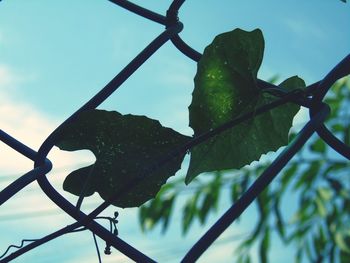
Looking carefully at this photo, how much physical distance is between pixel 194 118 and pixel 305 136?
7cm

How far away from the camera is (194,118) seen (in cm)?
37

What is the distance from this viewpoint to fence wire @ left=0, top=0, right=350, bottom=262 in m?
0.29

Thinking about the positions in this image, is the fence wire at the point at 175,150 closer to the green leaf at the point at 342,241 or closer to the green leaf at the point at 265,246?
the green leaf at the point at 265,246

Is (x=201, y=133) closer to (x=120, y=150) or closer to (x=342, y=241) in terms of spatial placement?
(x=120, y=150)

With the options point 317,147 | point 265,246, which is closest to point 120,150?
point 265,246

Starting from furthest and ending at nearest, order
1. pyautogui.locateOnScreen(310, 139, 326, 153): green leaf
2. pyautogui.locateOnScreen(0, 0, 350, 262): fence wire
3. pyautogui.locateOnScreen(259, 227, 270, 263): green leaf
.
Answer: pyautogui.locateOnScreen(310, 139, 326, 153): green leaf → pyautogui.locateOnScreen(259, 227, 270, 263): green leaf → pyautogui.locateOnScreen(0, 0, 350, 262): fence wire

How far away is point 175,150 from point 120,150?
0.14 ft

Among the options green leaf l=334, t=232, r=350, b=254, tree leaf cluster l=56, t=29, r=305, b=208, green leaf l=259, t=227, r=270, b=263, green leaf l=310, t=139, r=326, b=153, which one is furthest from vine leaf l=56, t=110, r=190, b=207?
green leaf l=310, t=139, r=326, b=153

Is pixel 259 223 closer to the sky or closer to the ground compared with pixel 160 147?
closer to the sky

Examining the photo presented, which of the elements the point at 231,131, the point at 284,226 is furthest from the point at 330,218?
the point at 231,131

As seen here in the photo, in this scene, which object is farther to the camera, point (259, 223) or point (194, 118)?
point (259, 223)

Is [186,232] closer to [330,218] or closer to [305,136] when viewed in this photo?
[330,218]

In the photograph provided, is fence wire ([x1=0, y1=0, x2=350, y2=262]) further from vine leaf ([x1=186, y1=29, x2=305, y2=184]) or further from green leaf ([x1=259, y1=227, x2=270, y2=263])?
green leaf ([x1=259, y1=227, x2=270, y2=263])

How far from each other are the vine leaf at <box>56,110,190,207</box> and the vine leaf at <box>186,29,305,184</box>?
2cm
